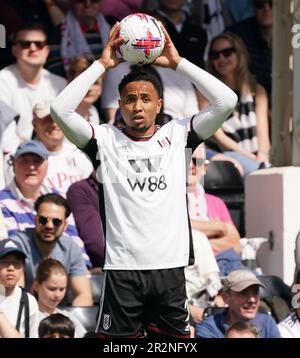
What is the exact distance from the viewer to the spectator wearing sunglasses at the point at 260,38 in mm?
14891

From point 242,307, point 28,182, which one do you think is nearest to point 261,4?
point 28,182

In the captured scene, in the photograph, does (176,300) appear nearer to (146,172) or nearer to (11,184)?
(146,172)

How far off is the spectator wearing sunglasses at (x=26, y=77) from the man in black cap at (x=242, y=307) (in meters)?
3.05

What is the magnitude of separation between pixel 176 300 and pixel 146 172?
75 centimetres

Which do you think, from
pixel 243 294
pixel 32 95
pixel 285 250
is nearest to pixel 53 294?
pixel 243 294

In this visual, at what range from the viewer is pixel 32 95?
13492 mm

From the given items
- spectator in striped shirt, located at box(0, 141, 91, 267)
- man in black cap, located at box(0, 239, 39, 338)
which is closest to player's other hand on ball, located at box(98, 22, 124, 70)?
man in black cap, located at box(0, 239, 39, 338)

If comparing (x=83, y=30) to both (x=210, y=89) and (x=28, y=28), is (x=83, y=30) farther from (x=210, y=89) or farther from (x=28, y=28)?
(x=210, y=89)

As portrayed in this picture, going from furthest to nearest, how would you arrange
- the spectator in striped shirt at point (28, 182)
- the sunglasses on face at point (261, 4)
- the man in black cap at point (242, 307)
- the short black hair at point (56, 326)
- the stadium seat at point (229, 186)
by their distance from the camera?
1. the sunglasses on face at point (261, 4)
2. the stadium seat at point (229, 186)
3. the spectator in striped shirt at point (28, 182)
4. the man in black cap at point (242, 307)
5. the short black hair at point (56, 326)

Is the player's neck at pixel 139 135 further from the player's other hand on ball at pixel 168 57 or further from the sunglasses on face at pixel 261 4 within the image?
the sunglasses on face at pixel 261 4

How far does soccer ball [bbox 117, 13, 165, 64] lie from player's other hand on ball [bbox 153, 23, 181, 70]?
0.07m

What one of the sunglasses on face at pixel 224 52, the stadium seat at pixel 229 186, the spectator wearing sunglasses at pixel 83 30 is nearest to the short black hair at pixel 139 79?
the stadium seat at pixel 229 186

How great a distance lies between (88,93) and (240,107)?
5.03ft

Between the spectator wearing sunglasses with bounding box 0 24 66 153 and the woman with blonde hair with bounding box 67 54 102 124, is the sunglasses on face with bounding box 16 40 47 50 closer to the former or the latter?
the spectator wearing sunglasses with bounding box 0 24 66 153
